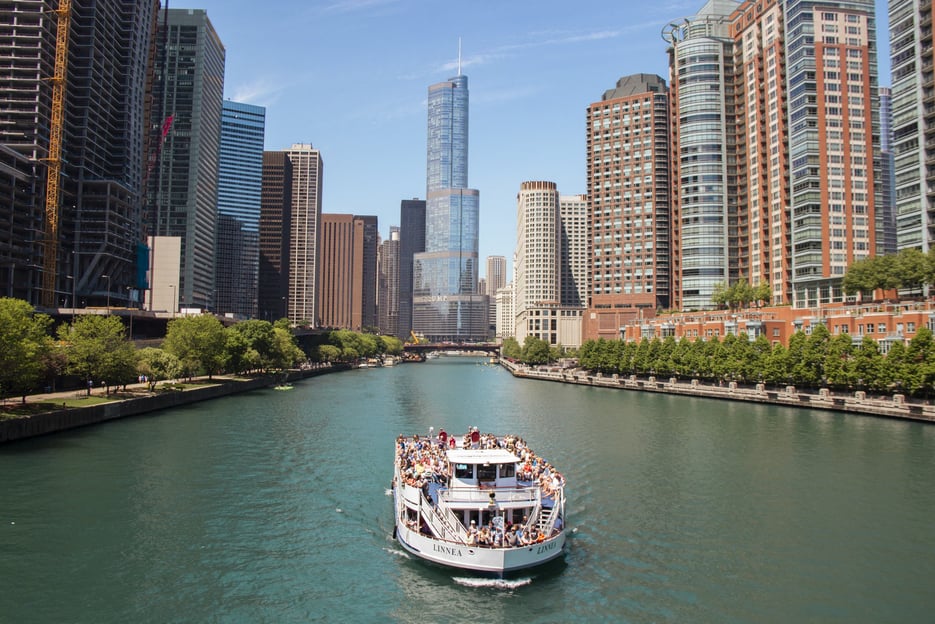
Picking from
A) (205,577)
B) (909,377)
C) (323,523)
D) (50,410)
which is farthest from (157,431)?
(909,377)

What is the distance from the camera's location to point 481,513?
41.7 metres

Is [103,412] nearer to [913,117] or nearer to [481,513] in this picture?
[481,513]

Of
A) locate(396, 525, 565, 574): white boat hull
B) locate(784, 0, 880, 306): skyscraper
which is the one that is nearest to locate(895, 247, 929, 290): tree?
locate(784, 0, 880, 306): skyscraper

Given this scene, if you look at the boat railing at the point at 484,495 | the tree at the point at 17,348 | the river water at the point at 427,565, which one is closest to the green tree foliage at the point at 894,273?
the river water at the point at 427,565

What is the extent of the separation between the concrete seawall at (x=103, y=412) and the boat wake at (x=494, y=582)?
59471mm

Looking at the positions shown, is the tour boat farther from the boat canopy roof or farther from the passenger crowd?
the passenger crowd

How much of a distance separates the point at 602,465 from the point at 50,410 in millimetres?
65424

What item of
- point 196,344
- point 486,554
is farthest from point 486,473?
point 196,344

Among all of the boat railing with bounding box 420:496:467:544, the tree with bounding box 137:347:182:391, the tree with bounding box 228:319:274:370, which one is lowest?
the boat railing with bounding box 420:496:467:544

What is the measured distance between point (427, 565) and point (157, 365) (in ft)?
315

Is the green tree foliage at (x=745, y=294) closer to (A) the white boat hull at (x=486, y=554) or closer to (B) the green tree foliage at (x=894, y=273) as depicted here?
(B) the green tree foliage at (x=894, y=273)

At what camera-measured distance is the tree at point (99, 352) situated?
99.0 meters

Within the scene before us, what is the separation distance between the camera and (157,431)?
88125 mm

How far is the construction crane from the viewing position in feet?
A: 638
